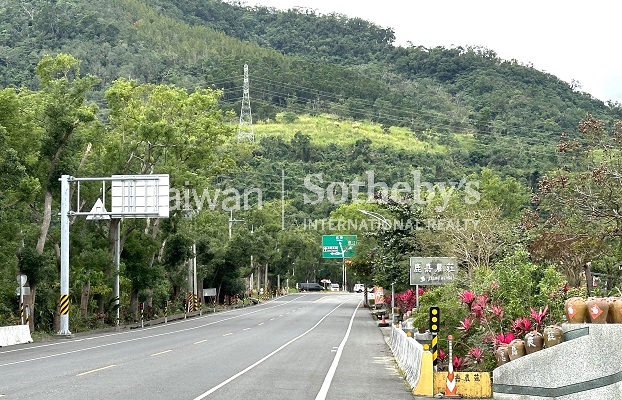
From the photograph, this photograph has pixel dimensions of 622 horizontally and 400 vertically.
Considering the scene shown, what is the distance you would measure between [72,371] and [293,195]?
402 feet

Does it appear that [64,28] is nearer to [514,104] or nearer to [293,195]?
Answer: [293,195]

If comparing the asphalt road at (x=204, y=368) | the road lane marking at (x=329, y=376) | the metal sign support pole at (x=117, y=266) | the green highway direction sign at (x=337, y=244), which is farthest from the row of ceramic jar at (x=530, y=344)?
the green highway direction sign at (x=337, y=244)

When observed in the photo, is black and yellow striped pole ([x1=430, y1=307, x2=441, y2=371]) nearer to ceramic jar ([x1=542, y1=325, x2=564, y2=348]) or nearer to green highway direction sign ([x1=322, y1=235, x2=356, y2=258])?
ceramic jar ([x1=542, y1=325, x2=564, y2=348])

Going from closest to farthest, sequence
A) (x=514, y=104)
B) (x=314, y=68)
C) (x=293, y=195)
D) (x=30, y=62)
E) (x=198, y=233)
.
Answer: (x=198, y=233), (x=293, y=195), (x=30, y=62), (x=514, y=104), (x=314, y=68)

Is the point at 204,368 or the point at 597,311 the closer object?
the point at 597,311

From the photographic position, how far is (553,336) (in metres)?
18.0

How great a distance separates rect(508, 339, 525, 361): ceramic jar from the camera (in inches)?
750

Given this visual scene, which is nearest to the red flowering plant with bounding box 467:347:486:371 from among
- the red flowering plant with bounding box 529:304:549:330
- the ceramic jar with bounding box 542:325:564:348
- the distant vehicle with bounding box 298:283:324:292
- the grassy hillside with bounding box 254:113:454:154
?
the red flowering plant with bounding box 529:304:549:330

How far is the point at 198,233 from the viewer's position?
77562mm

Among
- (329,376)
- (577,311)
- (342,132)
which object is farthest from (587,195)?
(342,132)

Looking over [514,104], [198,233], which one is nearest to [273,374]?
[198,233]

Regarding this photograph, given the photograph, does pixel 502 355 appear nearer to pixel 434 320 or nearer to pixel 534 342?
pixel 534 342

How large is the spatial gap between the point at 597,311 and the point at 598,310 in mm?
26

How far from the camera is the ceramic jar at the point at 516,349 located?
19.0m
